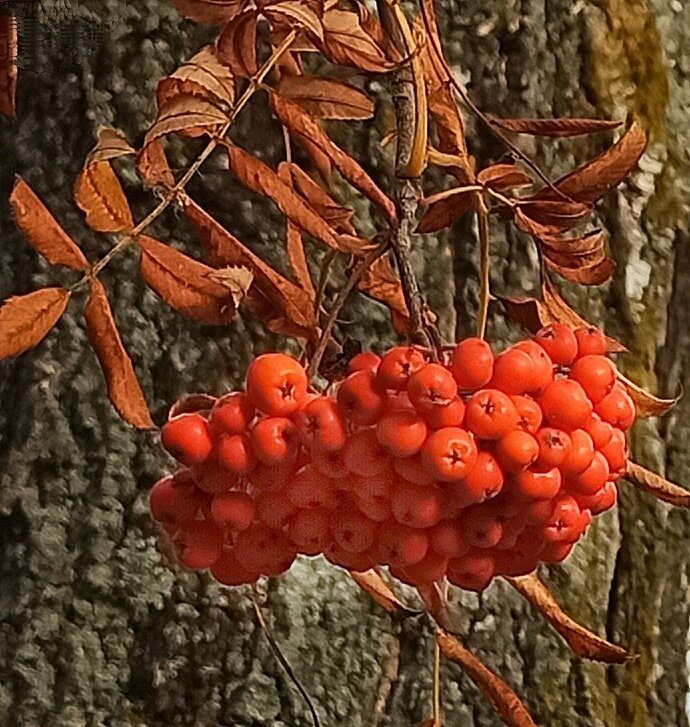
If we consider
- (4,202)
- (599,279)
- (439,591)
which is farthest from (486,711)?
(4,202)

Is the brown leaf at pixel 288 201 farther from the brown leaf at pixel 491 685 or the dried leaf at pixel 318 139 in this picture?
the brown leaf at pixel 491 685

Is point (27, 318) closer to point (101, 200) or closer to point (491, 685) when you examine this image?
point (101, 200)

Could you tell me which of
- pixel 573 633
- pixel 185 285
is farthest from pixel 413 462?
pixel 573 633

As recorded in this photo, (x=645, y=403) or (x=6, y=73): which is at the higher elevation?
(x=6, y=73)

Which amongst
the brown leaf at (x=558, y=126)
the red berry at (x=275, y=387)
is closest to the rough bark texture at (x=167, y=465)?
the brown leaf at (x=558, y=126)

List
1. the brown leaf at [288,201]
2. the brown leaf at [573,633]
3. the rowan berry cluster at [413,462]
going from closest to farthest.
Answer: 1. the rowan berry cluster at [413,462]
2. the brown leaf at [288,201]
3. the brown leaf at [573,633]

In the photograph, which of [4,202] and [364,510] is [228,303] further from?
[4,202]

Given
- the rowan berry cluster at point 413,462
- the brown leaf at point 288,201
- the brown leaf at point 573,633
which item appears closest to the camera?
the rowan berry cluster at point 413,462
